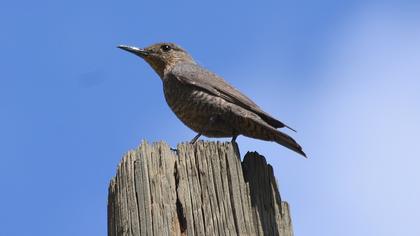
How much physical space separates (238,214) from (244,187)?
0.70 feet

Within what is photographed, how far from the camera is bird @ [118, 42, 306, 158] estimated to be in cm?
718

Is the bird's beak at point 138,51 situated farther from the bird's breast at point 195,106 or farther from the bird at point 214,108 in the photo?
the bird's breast at point 195,106

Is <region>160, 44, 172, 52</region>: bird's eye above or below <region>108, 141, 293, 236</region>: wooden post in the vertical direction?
above

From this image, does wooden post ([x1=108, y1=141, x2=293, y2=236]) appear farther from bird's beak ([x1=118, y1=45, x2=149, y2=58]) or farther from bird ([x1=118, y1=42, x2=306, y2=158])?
bird's beak ([x1=118, y1=45, x2=149, y2=58])

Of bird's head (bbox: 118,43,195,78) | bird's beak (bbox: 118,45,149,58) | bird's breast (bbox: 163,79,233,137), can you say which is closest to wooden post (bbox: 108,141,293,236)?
bird's breast (bbox: 163,79,233,137)

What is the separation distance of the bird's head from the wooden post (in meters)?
5.29

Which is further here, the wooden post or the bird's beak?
the bird's beak

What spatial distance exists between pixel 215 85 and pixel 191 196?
424 centimetres

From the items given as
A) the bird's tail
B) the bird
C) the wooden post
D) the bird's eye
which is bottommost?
the wooden post

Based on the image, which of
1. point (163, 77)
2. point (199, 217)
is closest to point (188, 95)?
point (163, 77)

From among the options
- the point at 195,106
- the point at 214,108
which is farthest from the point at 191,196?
the point at 195,106

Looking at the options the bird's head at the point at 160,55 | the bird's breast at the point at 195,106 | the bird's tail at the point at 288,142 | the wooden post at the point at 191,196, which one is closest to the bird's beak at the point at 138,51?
the bird's head at the point at 160,55

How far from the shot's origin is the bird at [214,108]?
23.6 feet

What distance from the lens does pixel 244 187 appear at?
4227mm
